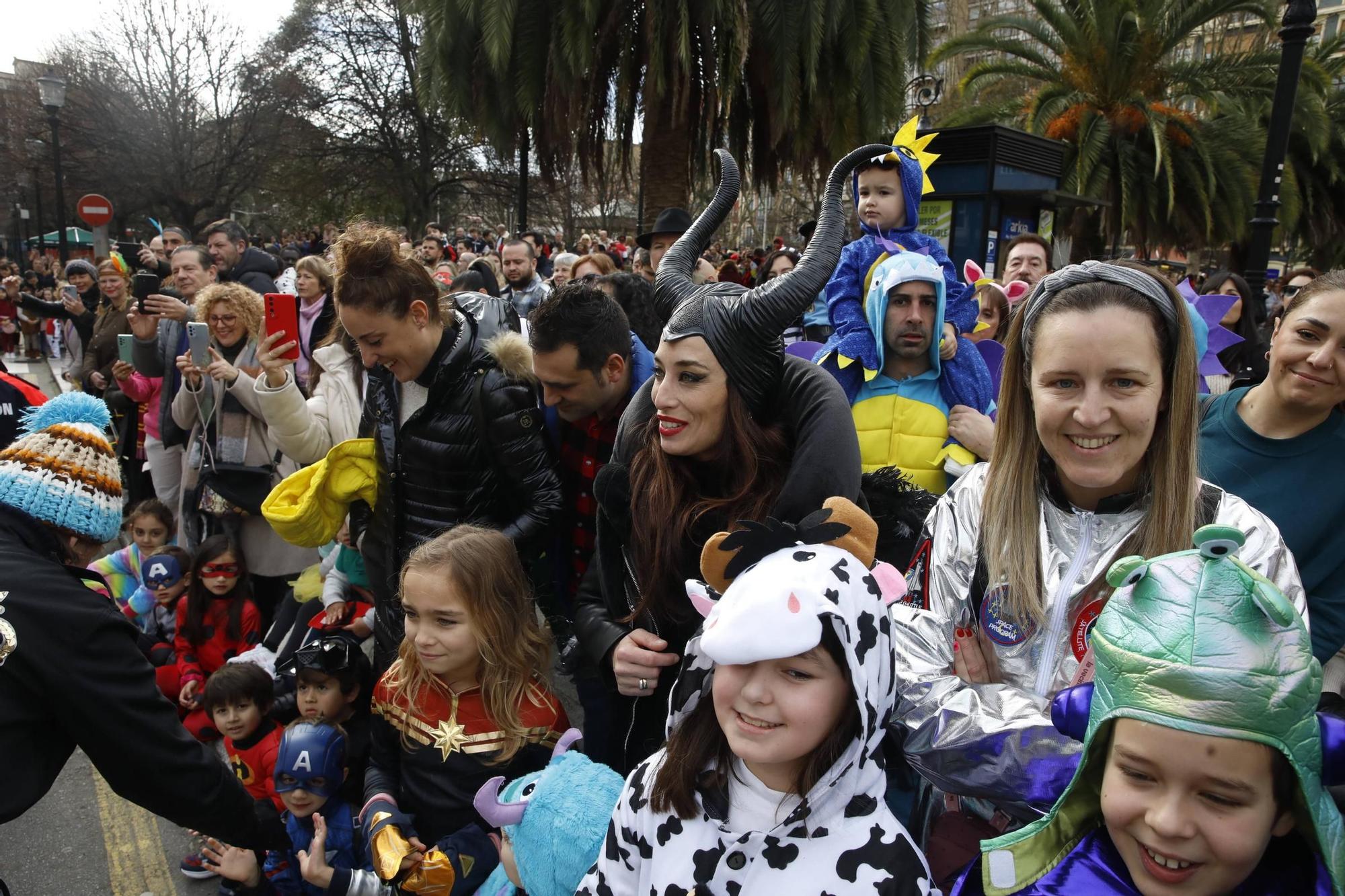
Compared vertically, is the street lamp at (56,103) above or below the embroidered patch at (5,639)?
above

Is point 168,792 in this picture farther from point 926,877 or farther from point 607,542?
point 926,877

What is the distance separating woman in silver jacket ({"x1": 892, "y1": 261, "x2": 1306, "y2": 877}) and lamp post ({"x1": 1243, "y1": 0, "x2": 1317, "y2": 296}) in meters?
6.58

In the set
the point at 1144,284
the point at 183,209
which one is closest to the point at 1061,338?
the point at 1144,284

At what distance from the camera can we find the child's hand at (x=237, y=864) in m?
2.54

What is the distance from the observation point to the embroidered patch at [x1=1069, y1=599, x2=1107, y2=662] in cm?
153

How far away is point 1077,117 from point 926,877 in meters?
15.6

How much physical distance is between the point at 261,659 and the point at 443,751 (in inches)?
62.2

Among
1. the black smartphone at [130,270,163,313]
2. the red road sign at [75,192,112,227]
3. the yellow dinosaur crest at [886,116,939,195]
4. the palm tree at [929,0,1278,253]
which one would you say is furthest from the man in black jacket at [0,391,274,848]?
the red road sign at [75,192,112,227]

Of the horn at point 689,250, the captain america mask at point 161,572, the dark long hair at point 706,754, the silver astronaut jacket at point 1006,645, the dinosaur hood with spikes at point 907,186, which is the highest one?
the dinosaur hood with spikes at point 907,186

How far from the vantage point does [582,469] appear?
308 cm

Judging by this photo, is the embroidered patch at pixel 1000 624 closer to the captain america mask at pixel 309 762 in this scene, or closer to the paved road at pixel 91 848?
the captain america mask at pixel 309 762

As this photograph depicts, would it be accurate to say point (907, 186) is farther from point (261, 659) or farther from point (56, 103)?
point (56, 103)

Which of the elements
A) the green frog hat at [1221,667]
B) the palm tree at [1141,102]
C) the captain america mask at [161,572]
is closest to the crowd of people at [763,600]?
the green frog hat at [1221,667]

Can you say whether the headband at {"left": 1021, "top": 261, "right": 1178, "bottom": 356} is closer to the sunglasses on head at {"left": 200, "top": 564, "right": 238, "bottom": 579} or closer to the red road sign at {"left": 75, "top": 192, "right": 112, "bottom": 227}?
the sunglasses on head at {"left": 200, "top": 564, "right": 238, "bottom": 579}
